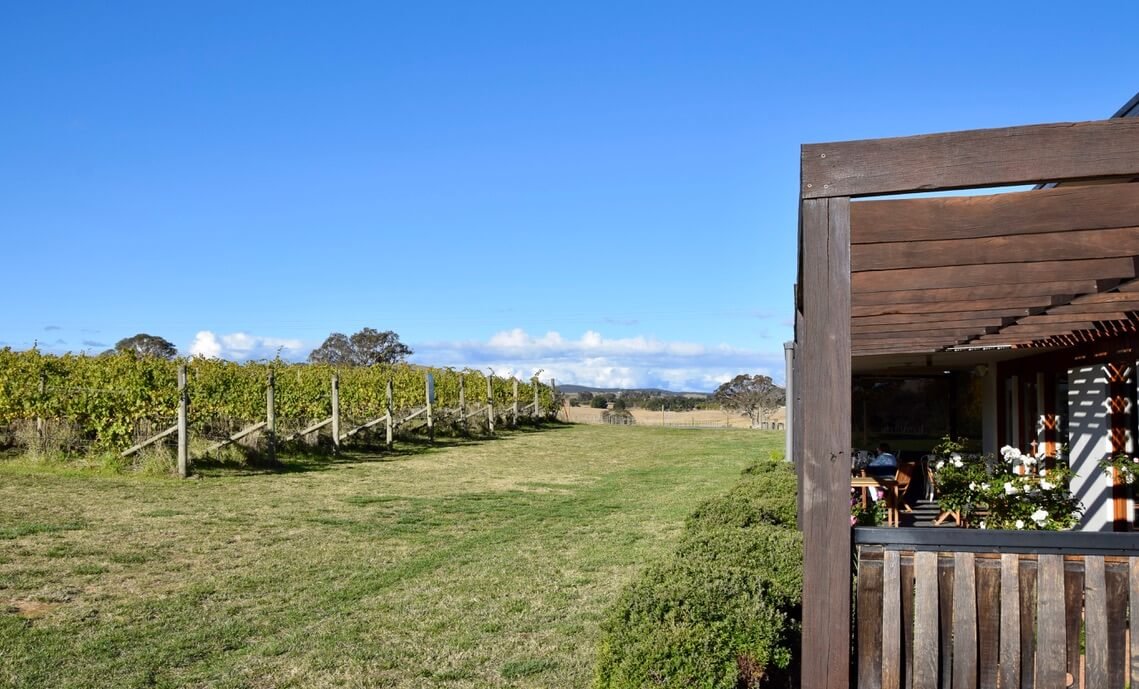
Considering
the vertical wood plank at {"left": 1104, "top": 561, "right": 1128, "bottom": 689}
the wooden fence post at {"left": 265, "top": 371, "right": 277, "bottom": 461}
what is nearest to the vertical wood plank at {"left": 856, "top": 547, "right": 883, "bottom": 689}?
the vertical wood plank at {"left": 1104, "top": 561, "right": 1128, "bottom": 689}

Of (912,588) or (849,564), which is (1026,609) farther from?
(849,564)

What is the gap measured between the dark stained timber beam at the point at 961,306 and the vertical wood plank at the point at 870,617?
7.00ft

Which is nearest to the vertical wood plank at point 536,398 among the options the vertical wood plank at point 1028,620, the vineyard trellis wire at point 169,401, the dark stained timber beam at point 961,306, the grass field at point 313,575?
the vineyard trellis wire at point 169,401

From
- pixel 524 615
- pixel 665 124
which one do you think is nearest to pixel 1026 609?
pixel 524 615

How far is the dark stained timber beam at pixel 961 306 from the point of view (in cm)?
523

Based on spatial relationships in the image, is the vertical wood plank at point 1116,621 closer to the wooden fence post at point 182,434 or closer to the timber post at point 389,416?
the wooden fence post at point 182,434

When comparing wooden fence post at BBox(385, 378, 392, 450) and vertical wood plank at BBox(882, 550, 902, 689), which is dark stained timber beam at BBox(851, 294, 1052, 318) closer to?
vertical wood plank at BBox(882, 550, 902, 689)

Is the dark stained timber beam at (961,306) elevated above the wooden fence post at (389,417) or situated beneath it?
elevated above

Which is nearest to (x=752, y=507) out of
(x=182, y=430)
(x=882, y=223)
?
(x=882, y=223)

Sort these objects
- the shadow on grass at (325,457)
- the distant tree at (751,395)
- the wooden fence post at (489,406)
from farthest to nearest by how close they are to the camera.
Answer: the distant tree at (751,395) < the wooden fence post at (489,406) < the shadow on grass at (325,457)

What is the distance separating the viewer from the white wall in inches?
320

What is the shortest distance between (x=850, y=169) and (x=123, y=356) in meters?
15.8

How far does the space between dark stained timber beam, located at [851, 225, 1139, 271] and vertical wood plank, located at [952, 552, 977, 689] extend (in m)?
1.14

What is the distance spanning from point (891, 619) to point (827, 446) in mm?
735
